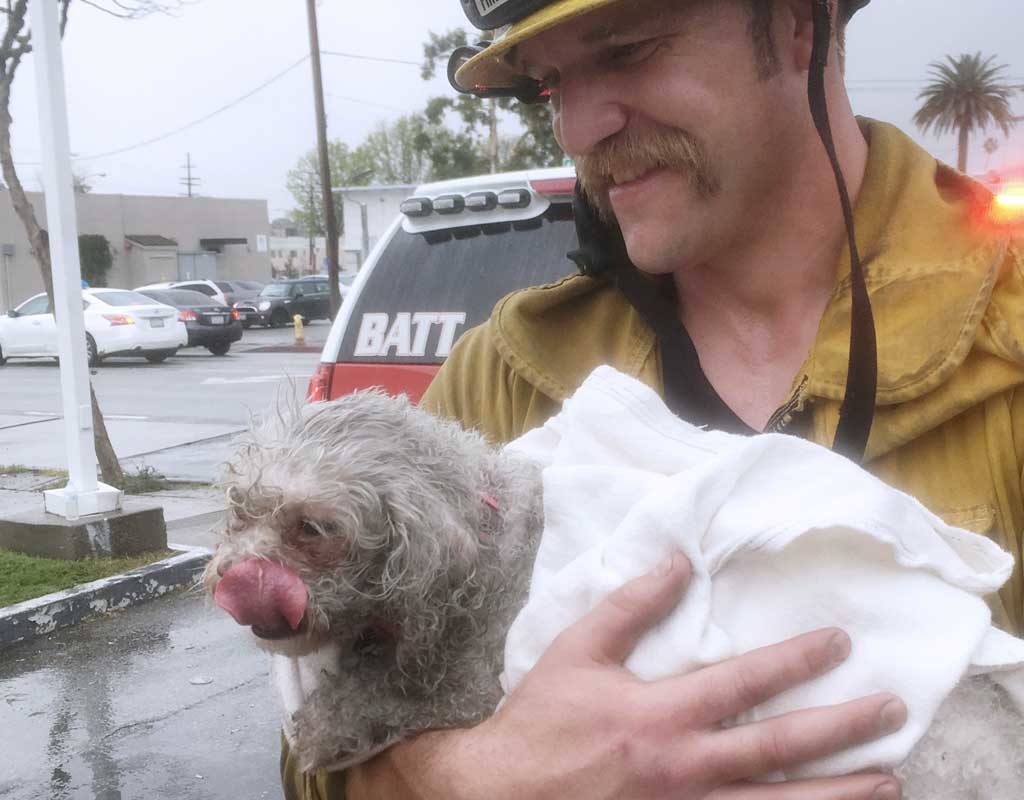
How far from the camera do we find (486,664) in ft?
4.99

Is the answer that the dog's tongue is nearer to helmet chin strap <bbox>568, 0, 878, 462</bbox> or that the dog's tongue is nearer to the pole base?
helmet chin strap <bbox>568, 0, 878, 462</bbox>

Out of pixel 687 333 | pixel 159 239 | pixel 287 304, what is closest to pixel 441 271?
pixel 687 333

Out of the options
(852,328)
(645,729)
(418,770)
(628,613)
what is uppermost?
(852,328)

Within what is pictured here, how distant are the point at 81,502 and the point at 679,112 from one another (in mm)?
6773

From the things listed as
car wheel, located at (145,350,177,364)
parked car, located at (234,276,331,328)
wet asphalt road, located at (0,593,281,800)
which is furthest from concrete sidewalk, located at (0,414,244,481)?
parked car, located at (234,276,331,328)

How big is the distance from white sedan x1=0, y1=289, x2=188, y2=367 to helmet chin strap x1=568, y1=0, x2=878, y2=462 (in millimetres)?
22904

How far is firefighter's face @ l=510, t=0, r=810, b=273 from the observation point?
5.96 feet

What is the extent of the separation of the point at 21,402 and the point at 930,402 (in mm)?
19882

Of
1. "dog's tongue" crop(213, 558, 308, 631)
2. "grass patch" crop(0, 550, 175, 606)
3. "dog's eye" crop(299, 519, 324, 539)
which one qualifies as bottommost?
"grass patch" crop(0, 550, 175, 606)

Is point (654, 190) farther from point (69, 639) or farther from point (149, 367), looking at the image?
point (149, 367)

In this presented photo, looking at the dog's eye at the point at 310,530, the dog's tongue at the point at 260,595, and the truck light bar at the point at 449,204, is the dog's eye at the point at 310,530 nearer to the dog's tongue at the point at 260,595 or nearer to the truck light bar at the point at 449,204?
the dog's tongue at the point at 260,595

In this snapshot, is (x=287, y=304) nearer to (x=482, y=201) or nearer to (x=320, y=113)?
(x=320, y=113)

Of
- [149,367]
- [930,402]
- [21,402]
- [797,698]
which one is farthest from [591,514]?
[149,367]

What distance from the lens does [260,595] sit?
51.8 inches
